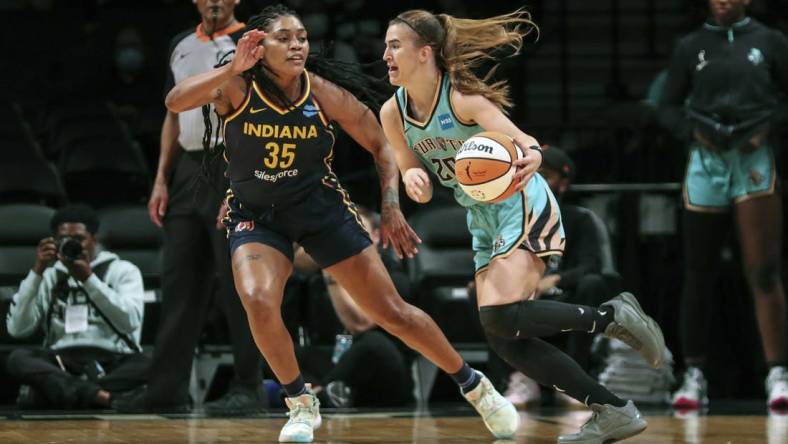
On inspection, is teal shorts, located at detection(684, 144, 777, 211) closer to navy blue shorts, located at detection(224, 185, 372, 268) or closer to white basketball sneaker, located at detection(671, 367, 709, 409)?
white basketball sneaker, located at detection(671, 367, 709, 409)

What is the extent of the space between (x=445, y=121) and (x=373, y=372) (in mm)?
2508

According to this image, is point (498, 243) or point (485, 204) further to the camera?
point (485, 204)

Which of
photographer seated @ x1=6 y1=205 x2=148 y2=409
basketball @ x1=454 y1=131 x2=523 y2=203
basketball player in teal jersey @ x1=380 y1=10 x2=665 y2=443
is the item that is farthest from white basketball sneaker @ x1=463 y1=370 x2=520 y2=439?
photographer seated @ x1=6 y1=205 x2=148 y2=409

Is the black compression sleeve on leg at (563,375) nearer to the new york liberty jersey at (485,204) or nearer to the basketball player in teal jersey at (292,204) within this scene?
the new york liberty jersey at (485,204)

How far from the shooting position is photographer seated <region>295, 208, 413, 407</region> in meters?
Result: 7.66

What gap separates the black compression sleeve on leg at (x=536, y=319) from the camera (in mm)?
5230

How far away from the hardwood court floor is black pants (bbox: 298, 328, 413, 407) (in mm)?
744

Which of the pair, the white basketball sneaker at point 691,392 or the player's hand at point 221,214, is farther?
the white basketball sneaker at point 691,392

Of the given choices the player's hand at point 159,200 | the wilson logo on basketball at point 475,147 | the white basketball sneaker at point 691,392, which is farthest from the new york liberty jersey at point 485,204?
the white basketball sneaker at point 691,392

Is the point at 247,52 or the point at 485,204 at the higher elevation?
the point at 247,52

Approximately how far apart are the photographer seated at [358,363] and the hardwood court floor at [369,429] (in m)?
0.73

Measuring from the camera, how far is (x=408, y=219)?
29.5ft

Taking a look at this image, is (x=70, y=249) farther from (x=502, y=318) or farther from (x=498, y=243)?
(x=502, y=318)

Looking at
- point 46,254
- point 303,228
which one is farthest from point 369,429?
point 46,254
